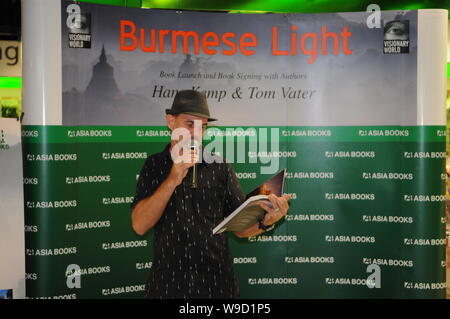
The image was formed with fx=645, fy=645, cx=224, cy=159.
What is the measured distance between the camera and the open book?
3.56 metres

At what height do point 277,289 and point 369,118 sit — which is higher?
point 369,118

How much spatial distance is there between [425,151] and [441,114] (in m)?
0.25

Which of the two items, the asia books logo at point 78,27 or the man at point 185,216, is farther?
the man at point 185,216

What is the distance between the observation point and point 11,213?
322 cm

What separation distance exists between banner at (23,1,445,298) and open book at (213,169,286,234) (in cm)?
31

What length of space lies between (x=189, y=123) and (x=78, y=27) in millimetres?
841

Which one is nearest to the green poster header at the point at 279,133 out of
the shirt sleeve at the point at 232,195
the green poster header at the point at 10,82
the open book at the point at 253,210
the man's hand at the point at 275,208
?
the shirt sleeve at the point at 232,195

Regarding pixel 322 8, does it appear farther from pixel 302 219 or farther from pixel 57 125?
pixel 57 125

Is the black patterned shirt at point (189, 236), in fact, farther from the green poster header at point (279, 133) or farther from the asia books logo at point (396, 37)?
the asia books logo at point (396, 37)

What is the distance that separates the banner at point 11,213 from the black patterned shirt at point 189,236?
2.63ft

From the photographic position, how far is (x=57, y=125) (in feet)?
11.7

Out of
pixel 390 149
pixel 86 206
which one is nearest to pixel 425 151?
pixel 390 149

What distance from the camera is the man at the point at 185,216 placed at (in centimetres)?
379

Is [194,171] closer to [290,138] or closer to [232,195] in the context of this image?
[232,195]
